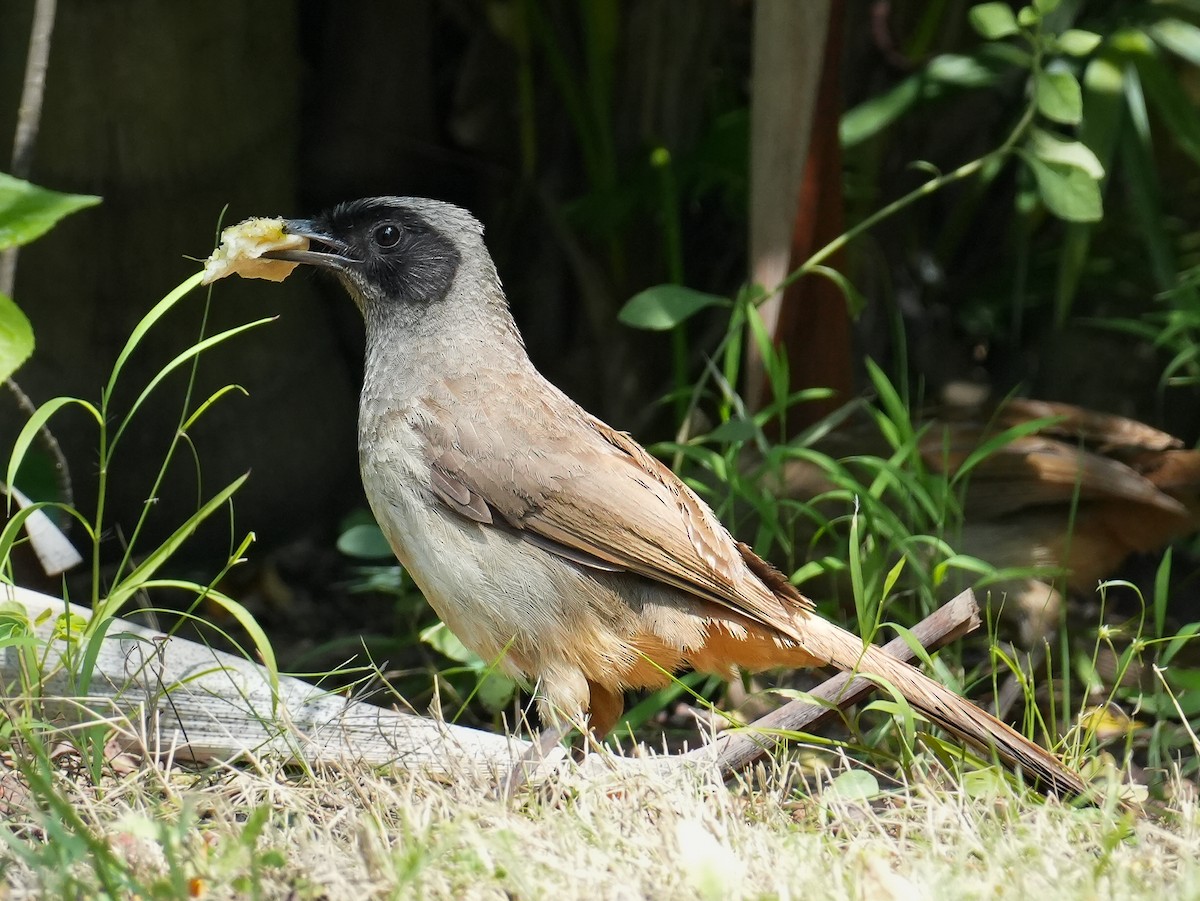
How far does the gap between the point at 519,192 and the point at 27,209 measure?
3.50 metres

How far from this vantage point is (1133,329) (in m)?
5.58

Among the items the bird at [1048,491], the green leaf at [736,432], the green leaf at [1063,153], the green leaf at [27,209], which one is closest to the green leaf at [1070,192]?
the green leaf at [1063,153]

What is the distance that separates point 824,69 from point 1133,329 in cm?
158

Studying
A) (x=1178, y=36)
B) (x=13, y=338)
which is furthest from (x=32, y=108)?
(x=1178, y=36)

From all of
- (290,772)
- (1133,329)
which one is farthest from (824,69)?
(290,772)

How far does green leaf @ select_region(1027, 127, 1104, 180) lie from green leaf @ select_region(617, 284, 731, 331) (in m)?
1.14

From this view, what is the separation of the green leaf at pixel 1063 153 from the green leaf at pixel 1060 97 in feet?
0.31

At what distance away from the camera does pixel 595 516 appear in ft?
12.8

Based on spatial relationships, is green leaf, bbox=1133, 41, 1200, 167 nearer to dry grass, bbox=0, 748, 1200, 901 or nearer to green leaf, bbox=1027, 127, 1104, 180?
green leaf, bbox=1027, 127, 1104, 180

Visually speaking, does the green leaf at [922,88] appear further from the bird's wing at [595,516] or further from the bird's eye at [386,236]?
the bird's wing at [595,516]

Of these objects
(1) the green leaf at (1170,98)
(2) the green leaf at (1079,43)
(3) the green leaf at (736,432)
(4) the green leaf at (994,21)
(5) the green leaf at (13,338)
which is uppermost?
(4) the green leaf at (994,21)

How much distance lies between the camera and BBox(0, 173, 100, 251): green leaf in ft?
12.3

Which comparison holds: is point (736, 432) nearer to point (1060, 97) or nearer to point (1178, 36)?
point (1060, 97)

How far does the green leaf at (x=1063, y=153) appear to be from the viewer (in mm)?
4672
